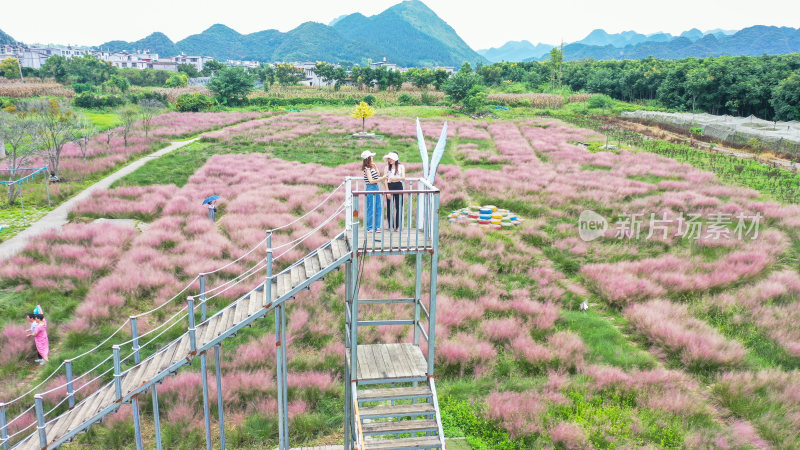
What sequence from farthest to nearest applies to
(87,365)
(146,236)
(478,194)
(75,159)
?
(75,159) → (478,194) → (146,236) → (87,365)

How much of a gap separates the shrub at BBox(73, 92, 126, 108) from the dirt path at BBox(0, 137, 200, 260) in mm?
37713

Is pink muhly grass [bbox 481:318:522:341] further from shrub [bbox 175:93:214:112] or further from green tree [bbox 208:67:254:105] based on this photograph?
green tree [bbox 208:67:254:105]

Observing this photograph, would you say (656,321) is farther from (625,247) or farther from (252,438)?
(252,438)

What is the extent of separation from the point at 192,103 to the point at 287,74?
43.5m

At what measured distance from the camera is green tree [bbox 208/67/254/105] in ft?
237

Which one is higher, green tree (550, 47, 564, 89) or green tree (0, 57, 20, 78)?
green tree (550, 47, 564, 89)

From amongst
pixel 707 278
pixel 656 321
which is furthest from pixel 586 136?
pixel 656 321

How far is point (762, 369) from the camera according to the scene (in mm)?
11242

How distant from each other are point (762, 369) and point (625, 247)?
320 inches

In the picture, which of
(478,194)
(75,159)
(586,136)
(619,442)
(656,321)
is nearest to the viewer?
(619,442)

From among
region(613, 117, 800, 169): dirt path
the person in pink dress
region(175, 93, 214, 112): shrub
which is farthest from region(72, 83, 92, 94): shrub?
the person in pink dress

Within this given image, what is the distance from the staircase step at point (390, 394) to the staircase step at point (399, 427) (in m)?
0.37

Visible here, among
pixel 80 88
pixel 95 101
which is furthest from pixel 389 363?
pixel 80 88

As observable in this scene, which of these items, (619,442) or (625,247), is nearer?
(619,442)
